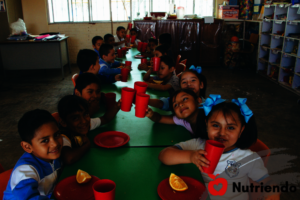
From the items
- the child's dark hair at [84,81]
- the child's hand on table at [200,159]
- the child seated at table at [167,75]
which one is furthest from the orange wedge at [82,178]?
the child seated at table at [167,75]

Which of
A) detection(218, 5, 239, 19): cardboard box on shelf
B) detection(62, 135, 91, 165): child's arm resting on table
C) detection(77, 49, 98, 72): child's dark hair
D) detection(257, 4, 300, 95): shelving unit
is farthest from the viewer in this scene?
detection(218, 5, 239, 19): cardboard box on shelf

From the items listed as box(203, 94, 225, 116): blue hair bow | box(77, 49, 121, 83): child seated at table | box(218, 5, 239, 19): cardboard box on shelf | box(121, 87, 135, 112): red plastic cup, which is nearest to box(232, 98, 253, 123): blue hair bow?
box(203, 94, 225, 116): blue hair bow

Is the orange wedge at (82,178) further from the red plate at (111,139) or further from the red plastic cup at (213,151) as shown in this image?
the red plastic cup at (213,151)

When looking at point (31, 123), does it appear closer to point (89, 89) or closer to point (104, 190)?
point (104, 190)

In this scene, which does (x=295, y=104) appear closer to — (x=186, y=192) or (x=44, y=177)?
(x=186, y=192)

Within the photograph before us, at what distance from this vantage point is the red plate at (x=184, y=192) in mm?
1007

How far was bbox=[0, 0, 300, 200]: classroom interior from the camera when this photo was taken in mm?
3439

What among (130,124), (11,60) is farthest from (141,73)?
(11,60)

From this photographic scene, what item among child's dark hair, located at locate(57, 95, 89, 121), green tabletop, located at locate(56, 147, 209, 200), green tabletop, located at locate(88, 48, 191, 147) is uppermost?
child's dark hair, located at locate(57, 95, 89, 121)

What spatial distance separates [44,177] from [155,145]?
61cm

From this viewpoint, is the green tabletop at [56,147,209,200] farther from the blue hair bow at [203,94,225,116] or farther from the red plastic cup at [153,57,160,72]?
the red plastic cup at [153,57,160,72]

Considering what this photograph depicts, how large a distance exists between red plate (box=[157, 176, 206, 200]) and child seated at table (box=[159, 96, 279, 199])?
19 centimetres

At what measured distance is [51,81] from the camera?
19.7 feet

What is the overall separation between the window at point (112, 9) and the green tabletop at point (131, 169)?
23.4 feet
